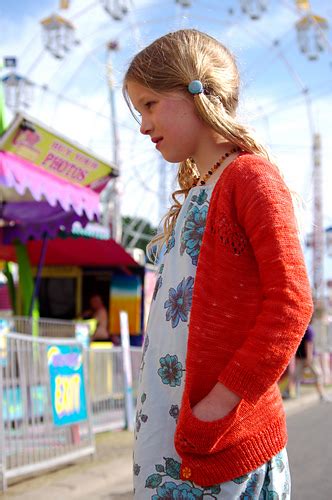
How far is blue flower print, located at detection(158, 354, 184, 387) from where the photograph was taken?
1648 mm

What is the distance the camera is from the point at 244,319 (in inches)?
61.0

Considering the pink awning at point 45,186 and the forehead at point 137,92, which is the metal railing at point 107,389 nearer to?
the pink awning at point 45,186

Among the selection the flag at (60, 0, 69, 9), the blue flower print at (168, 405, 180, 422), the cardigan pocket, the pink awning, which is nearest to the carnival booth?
the pink awning

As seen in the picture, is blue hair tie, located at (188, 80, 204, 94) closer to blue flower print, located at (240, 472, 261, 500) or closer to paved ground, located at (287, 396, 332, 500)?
blue flower print, located at (240, 472, 261, 500)

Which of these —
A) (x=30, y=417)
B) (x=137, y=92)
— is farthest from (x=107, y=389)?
(x=137, y=92)

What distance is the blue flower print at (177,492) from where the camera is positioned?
5.10 ft

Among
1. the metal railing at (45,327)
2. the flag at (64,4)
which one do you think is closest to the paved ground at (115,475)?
the metal railing at (45,327)

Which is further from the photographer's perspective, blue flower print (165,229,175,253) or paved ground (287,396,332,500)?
paved ground (287,396,332,500)

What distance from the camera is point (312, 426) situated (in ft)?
29.6

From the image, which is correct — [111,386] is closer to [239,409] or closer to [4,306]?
[239,409]

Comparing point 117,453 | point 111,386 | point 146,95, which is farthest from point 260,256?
point 111,386

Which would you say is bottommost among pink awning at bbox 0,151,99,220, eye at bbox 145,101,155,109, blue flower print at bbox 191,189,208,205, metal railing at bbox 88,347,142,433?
metal railing at bbox 88,347,142,433

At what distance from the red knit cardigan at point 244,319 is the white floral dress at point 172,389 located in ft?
0.14

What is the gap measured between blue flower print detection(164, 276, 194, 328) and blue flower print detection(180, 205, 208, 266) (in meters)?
0.05
